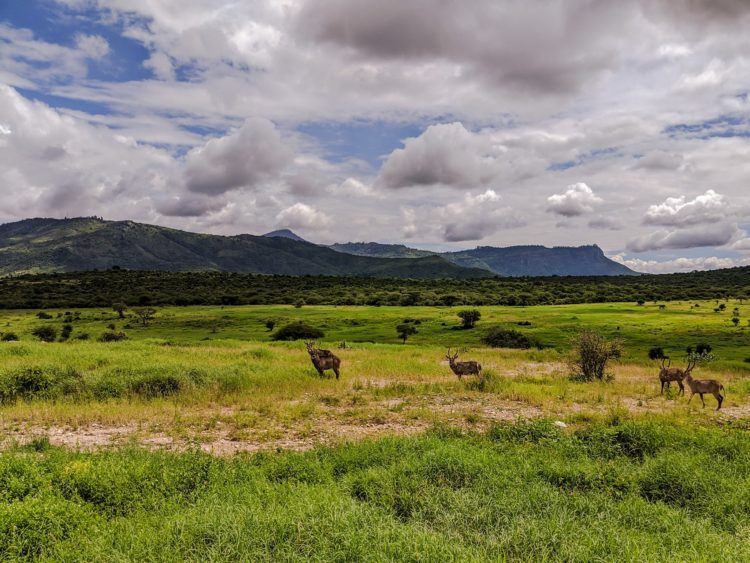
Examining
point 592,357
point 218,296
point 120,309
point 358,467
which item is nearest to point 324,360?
point 358,467

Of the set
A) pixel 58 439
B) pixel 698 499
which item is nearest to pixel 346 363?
pixel 58 439

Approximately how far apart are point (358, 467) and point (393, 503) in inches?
80.4

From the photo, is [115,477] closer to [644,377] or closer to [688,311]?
[644,377]

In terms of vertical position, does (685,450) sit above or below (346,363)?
above

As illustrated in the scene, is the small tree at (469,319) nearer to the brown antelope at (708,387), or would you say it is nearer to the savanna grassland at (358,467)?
the savanna grassland at (358,467)

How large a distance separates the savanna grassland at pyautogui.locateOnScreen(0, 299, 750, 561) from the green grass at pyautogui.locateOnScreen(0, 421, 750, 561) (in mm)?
40

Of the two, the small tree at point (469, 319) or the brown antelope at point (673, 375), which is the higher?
the brown antelope at point (673, 375)

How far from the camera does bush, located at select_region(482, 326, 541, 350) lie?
48000 mm

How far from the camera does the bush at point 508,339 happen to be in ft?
157

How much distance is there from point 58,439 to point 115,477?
5752mm

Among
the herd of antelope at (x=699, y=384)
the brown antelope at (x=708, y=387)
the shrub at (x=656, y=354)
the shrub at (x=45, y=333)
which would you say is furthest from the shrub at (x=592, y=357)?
the shrub at (x=45, y=333)

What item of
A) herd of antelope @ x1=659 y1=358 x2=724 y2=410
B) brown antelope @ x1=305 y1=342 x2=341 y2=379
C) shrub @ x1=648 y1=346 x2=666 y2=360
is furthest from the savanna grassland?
shrub @ x1=648 y1=346 x2=666 y2=360

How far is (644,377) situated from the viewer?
26.1 m

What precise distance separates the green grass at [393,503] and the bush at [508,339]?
3771 cm
